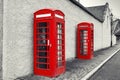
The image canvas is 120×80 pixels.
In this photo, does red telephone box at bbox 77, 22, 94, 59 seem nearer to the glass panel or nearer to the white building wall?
the glass panel

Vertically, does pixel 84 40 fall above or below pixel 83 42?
above

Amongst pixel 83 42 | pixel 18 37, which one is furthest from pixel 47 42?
pixel 83 42

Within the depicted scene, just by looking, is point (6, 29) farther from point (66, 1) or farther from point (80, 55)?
point (80, 55)

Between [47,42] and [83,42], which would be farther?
[83,42]

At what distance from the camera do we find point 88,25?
1299 centimetres

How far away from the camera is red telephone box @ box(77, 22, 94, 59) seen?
43.0 feet

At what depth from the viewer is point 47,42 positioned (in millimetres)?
7504

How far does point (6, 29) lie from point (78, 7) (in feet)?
30.7

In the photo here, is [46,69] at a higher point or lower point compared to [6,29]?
lower

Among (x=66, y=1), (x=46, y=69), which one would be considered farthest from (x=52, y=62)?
(x=66, y=1)

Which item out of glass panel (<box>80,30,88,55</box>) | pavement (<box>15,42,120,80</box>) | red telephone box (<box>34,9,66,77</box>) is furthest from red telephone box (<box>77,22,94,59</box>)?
red telephone box (<box>34,9,66,77</box>)

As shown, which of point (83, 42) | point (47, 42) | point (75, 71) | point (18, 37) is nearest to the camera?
point (18, 37)

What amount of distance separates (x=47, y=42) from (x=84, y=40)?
22.2ft

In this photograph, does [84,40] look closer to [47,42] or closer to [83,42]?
[83,42]
